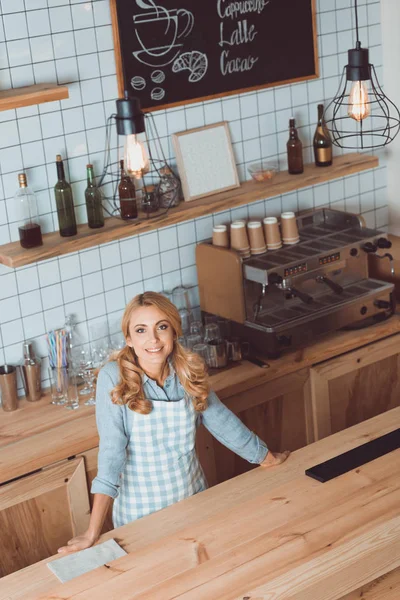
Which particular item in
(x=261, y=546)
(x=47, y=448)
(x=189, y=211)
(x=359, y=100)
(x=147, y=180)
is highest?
(x=359, y=100)

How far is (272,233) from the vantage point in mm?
4086

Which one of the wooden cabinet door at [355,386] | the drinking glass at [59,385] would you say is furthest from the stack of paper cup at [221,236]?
the drinking glass at [59,385]

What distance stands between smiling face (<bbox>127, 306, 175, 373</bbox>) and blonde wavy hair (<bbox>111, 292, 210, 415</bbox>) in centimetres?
2

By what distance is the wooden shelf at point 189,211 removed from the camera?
3453 mm

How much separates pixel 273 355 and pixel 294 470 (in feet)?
3.74

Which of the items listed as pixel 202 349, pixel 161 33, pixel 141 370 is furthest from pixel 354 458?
pixel 161 33

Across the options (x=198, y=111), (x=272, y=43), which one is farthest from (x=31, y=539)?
(x=272, y=43)

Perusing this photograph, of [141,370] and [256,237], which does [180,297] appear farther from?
[141,370]

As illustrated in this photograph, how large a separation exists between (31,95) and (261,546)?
70.6 inches

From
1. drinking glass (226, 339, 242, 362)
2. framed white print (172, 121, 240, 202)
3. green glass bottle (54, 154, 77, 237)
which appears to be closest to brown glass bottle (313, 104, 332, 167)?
framed white print (172, 121, 240, 202)

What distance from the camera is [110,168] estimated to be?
12.5 feet

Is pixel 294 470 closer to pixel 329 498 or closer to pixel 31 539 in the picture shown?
pixel 329 498

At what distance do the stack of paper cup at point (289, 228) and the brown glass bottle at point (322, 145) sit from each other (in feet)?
1.15

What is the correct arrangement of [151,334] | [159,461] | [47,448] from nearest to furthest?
[151,334] < [159,461] < [47,448]
